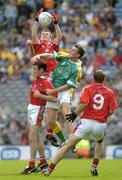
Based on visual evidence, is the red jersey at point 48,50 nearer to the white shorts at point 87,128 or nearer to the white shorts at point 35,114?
the white shorts at point 35,114

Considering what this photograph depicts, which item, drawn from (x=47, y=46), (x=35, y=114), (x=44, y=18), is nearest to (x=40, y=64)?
(x=35, y=114)

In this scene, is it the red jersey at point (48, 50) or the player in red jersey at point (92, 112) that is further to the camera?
the red jersey at point (48, 50)

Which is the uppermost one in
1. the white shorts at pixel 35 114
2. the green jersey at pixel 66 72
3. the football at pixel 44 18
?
the football at pixel 44 18

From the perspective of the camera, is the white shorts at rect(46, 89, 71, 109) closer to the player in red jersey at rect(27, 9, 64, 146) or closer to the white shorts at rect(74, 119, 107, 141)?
the player in red jersey at rect(27, 9, 64, 146)

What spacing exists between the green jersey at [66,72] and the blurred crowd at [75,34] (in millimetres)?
10108

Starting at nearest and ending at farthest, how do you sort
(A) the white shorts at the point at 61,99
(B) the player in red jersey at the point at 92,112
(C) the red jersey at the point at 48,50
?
(B) the player in red jersey at the point at 92,112 → (A) the white shorts at the point at 61,99 → (C) the red jersey at the point at 48,50

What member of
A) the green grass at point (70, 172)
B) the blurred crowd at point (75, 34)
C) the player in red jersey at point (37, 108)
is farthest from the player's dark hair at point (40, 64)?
the blurred crowd at point (75, 34)

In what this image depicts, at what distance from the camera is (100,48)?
101 feet

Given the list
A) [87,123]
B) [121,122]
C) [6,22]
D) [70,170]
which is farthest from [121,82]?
[87,123]

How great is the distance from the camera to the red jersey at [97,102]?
49.9 feet

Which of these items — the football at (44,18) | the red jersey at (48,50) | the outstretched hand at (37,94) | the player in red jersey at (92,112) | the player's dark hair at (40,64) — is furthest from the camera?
the red jersey at (48,50)

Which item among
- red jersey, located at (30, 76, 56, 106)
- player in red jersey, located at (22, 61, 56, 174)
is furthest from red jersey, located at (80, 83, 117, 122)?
red jersey, located at (30, 76, 56, 106)

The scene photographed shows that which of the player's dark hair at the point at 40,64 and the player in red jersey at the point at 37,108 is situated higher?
the player's dark hair at the point at 40,64

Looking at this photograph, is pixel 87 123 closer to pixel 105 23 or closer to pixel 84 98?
pixel 84 98
